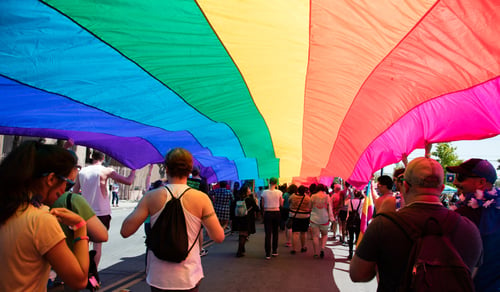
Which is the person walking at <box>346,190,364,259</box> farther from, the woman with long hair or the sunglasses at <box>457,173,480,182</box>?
the woman with long hair

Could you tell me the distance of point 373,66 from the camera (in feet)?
16.4

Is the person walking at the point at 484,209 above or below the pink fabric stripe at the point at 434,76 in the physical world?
below

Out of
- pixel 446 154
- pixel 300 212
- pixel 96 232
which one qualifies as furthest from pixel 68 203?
pixel 446 154

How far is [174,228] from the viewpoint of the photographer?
3484 mm

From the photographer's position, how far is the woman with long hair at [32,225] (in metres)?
2.14

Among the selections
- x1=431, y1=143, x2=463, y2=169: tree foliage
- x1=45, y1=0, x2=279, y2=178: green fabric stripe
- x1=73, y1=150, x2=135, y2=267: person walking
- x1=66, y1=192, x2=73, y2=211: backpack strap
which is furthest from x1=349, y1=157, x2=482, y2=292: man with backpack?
x1=431, y1=143, x2=463, y2=169: tree foliage

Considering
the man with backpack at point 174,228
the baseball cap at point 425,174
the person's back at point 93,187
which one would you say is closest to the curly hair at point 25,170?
the man with backpack at point 174,228

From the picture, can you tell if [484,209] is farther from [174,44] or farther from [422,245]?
[174,44]

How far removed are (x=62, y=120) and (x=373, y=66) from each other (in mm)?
4822

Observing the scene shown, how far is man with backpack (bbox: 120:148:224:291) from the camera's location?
11.4 ft

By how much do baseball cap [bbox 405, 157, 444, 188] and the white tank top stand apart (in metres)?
1.79

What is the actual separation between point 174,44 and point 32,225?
2.88m

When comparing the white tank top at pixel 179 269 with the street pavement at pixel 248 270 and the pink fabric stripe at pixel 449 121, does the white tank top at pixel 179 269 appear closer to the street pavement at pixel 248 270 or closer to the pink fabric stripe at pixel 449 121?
the pink fabric stripe at pixel 449 121

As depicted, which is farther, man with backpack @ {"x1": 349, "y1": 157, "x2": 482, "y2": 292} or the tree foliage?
the tree foliage
